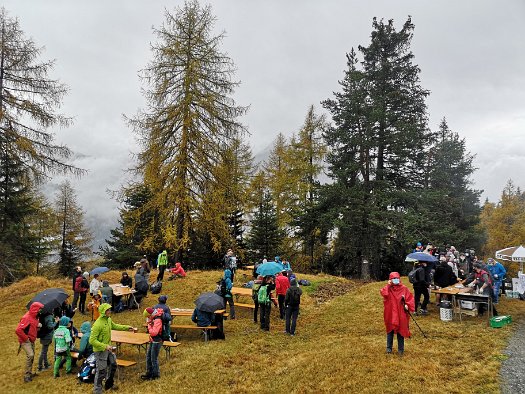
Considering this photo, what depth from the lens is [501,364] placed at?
820cm

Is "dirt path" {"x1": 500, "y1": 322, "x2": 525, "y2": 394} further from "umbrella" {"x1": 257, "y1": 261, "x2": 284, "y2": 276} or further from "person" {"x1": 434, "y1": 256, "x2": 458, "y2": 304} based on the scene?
"umbrella" {"x1": 257, "y1": 261, "x2": 284, "y2": 276}

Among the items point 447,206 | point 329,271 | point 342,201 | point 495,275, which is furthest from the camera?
point 329,271

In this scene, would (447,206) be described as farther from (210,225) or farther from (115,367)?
(115,367)

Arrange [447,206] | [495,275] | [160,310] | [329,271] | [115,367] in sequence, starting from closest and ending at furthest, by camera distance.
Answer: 1. [115,367]
2. [160,310]
3. [495,275]
4. [447,206]
5. [329,271]

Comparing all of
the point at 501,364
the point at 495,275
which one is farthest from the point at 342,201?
the point at 501,364

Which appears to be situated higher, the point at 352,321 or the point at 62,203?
the point at 62,203

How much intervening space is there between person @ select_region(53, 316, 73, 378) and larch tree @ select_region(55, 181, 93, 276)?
3176 cm

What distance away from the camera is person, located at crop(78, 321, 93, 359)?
9617 millimetres

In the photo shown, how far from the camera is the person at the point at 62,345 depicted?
9500mm

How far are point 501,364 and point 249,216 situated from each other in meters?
26.3

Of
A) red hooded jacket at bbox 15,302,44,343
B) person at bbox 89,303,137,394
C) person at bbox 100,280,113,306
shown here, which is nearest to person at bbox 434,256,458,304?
person at bbox 89,303,137,394

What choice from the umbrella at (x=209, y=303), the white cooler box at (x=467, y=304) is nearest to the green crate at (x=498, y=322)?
the white cooler box at (x=467, y=304)

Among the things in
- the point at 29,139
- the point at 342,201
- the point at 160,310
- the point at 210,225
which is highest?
the point at 29,139

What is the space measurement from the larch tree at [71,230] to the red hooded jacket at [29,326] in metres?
31.6
